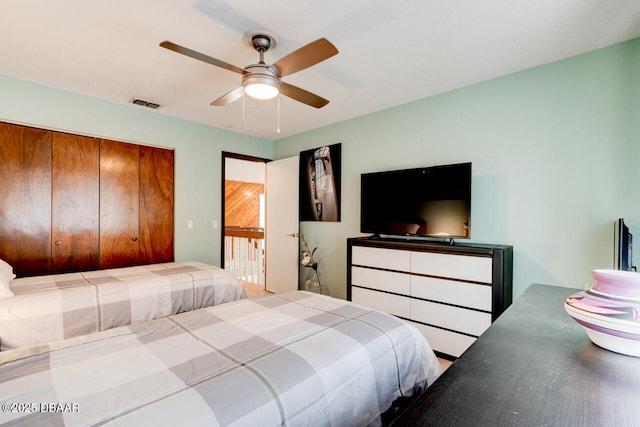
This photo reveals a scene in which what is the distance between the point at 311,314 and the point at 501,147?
7.29ft

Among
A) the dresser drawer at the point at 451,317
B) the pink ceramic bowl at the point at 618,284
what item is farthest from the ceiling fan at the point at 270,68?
the dresser drawer at the point at 451,317

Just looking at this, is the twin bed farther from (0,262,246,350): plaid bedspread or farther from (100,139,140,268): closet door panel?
(100,139,140,268): closet door panel

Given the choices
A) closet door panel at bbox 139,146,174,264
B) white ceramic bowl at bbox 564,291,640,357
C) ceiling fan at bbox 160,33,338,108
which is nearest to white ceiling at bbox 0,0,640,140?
ceiling fan at bbox 160,33,338,108

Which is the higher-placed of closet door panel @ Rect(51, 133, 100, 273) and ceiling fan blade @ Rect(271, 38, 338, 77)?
ceiling fan blade @ Rect(271, 38, 338, 77)

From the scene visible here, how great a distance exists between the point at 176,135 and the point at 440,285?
137 inches

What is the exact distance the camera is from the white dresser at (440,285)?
2.28 meters

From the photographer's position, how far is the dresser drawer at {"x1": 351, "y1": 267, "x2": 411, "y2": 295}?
2756mm

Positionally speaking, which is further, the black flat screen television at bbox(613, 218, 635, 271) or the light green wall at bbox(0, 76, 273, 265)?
the light green wall at bbox(0, 76, 273, 265)

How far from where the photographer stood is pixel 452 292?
2457 mm

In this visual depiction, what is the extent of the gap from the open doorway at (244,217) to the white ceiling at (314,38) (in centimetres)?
188

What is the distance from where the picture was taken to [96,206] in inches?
121

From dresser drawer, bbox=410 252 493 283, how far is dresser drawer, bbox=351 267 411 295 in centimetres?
16

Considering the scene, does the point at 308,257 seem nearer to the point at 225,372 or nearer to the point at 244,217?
the point at 225,372

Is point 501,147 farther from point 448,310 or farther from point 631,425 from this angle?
point 631,425
